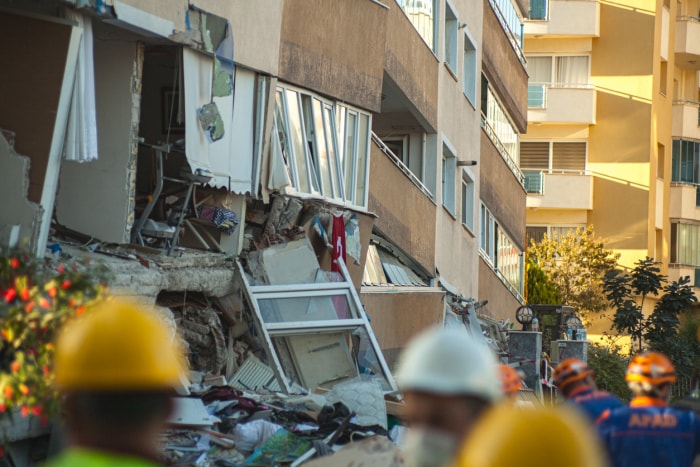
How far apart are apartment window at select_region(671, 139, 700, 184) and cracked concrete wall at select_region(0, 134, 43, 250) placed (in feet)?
123

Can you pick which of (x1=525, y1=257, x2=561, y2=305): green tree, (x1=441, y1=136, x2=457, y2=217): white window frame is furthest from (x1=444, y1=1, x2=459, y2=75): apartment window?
(x1=525, y1=257, x2=561, y2=305): green tree

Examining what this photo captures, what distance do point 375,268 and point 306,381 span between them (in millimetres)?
5783

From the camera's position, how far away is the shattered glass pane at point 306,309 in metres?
14.1

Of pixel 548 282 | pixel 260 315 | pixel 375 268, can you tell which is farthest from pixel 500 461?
pixel 548 282

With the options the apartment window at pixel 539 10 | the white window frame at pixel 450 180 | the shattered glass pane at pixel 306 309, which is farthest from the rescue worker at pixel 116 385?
the apartment window at pixel 539 10

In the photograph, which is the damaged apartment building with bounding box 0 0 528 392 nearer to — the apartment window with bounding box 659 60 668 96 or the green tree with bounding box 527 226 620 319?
the green tree with bounding box 527 226 620 319

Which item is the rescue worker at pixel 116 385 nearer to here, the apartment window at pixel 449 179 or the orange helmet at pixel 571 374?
the orange helmet at pixel 571 374

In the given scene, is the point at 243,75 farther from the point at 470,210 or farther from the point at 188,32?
the point at 470,210

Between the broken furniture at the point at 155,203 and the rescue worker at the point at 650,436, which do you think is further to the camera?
the broken furniture at the point at 155,203

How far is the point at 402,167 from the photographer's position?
20.7 metres

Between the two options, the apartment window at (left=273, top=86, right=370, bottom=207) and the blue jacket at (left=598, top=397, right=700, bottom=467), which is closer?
the blue jacket at (left=598, top=397, right=700, bottom=467)

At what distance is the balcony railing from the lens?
139 ft

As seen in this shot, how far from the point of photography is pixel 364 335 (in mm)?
15172

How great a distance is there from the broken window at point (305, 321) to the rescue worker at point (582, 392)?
6.75m
